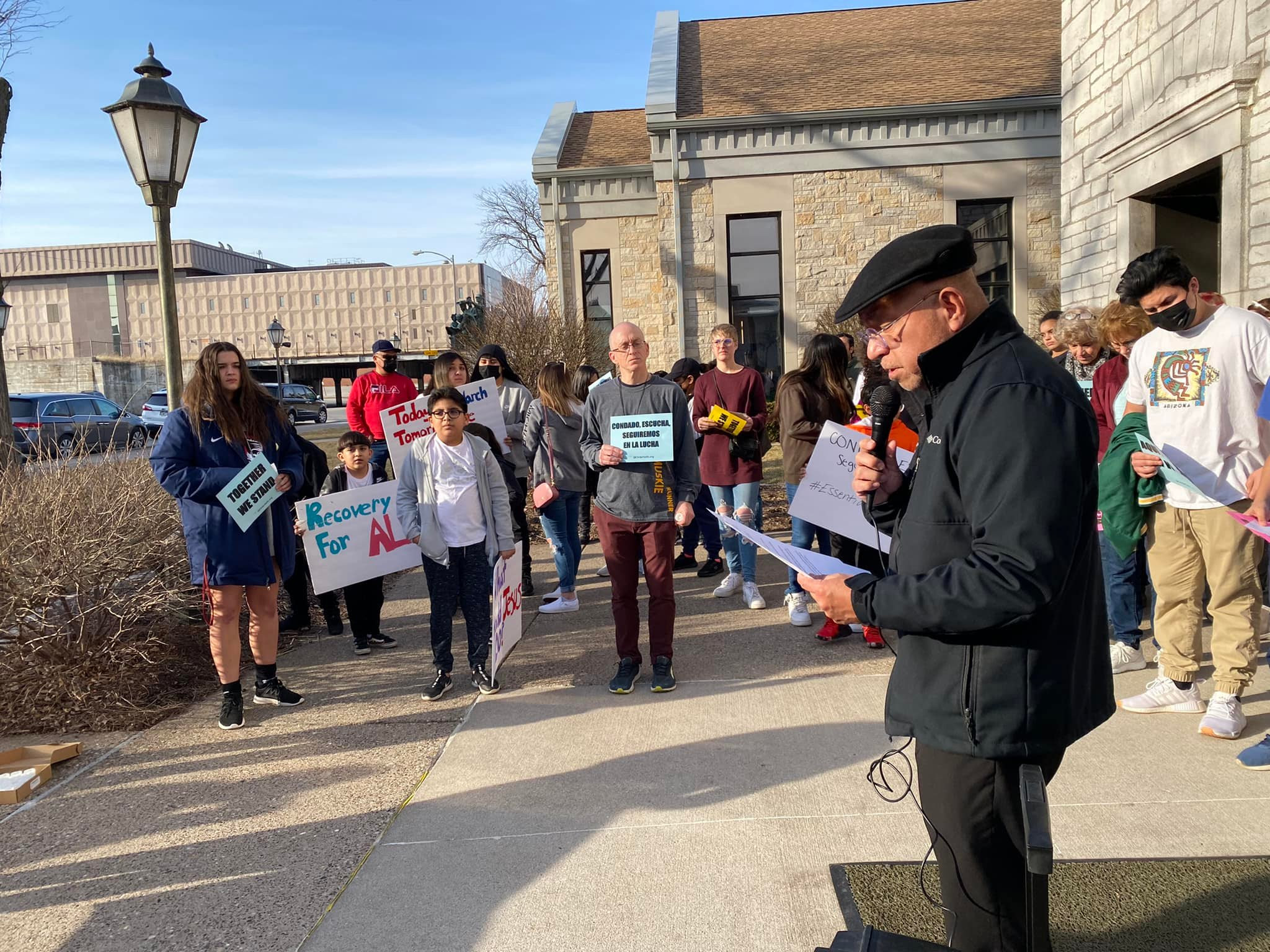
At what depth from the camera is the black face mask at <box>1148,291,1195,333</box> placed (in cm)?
420

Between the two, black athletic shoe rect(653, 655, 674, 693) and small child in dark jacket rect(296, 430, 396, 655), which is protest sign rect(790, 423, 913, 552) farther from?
small child in dark jacket rect(296, 430, 396, 655)

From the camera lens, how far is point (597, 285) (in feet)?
77.0

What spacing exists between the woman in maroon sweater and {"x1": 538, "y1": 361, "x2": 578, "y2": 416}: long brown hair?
99 cm

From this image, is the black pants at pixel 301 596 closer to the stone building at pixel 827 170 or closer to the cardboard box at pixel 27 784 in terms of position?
the cardboard box at pixel 27 784

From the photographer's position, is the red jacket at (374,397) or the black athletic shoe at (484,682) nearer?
the black athletic shoe at (484,682)

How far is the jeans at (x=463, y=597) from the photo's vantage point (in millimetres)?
5391

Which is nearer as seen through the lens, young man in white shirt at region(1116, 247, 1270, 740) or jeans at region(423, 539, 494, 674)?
young man in white shirt at region(1116, 247, 1270, 740)

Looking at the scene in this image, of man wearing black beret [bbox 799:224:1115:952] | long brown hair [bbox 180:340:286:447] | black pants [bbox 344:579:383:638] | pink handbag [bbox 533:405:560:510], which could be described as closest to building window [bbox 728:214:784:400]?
pink handbag [bbox 533:405:560:510]

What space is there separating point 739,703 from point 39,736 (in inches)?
149

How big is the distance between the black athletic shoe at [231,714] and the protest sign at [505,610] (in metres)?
1.39

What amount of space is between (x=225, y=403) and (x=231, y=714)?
1697mm

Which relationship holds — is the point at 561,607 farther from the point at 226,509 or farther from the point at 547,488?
the point at 226,509

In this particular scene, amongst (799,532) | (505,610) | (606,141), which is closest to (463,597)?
(505,610)

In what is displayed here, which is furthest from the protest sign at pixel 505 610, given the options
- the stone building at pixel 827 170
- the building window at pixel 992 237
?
the building window at pixel 992 237
